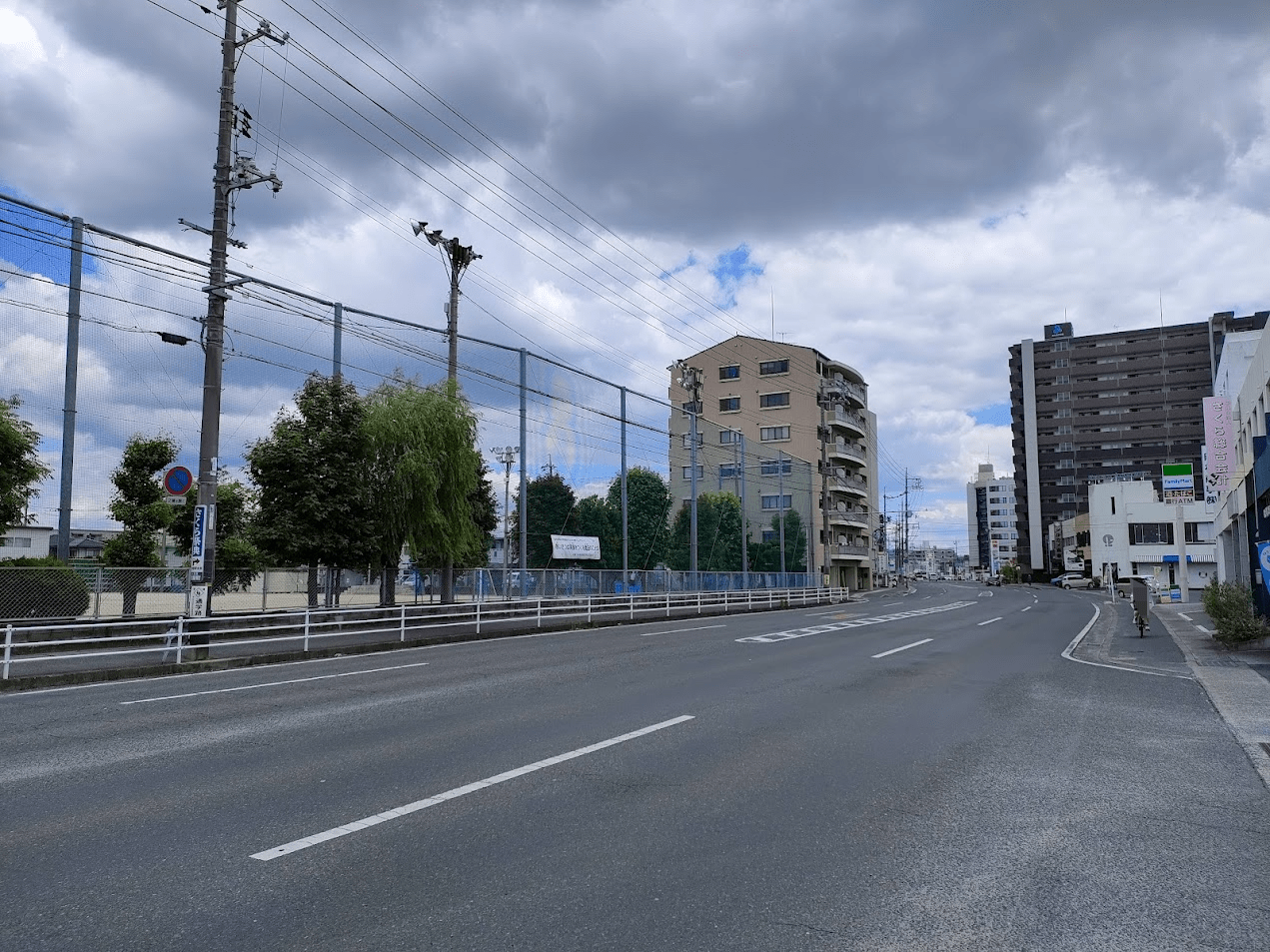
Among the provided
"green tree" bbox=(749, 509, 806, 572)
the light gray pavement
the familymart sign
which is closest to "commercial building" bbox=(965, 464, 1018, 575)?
"green tree" bbox=(749, 509, 806, 572)

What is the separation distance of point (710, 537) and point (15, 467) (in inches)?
1989

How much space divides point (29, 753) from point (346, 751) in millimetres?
2799

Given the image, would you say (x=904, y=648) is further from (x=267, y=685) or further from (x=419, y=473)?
(x=419, y=473)

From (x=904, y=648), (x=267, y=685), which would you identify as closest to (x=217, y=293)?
(x=267, y=685)

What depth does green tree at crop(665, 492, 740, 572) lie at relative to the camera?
65000mm

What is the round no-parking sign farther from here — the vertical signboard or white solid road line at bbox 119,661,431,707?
the vertical signboard

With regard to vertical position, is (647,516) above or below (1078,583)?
above

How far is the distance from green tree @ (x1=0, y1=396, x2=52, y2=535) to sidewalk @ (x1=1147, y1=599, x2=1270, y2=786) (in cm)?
2322

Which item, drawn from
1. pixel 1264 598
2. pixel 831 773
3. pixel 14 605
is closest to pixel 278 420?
pixel 14 605

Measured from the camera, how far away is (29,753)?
7.55 m

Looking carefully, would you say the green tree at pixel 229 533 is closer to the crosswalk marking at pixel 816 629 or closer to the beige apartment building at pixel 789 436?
the crosswalk marking at pixel 816 629

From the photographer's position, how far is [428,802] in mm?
5812

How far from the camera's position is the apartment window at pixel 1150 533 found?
86750 millimetres

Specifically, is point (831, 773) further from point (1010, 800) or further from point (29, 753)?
point (29, 753)
